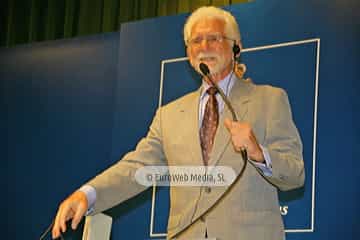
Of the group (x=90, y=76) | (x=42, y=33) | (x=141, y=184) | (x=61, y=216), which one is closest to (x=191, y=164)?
(x=141, y=184)

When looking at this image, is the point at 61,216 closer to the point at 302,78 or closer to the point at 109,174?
the point at 109,174

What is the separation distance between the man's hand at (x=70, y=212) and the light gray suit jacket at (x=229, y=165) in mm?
205

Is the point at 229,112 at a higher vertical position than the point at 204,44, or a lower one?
lower

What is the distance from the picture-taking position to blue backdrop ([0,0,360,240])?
11.6ft

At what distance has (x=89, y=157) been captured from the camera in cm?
449

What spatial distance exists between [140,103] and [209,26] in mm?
671

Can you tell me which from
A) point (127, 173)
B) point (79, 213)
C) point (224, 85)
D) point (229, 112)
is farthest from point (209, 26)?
point (79, 213)

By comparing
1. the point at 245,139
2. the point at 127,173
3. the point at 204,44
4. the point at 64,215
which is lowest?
the point at 64,215

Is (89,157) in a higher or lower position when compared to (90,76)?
lower

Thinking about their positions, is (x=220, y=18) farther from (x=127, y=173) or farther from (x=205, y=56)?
(x=127, y=173)

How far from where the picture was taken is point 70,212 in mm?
2787

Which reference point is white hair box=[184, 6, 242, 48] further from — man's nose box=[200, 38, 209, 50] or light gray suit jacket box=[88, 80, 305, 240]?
light gray suit jacket box=[88, 80, 305, 240]

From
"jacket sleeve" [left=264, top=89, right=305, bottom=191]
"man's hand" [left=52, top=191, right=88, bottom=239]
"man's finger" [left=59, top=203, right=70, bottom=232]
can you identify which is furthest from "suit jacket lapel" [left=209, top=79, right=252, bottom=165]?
"man's finger" [left=59, top=203, right=70, bottom=232]

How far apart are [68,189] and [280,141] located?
154 centimetres
